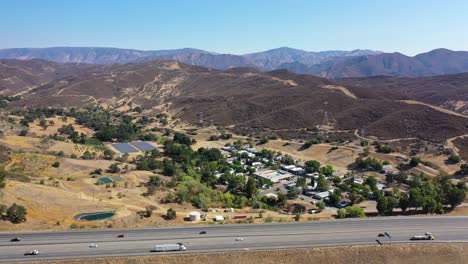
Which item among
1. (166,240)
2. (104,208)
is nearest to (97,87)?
(104,208)

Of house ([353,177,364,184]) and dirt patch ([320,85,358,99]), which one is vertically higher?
dirt patch ([320,85,358,99])

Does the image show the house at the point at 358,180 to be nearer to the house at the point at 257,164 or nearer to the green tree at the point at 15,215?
the house at the point at 257,164

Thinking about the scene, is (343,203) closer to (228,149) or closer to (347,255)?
(347,255)

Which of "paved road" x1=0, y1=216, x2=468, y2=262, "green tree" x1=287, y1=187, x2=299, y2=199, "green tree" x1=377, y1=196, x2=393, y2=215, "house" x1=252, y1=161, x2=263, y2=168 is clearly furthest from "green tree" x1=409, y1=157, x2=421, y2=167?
"paved road" x1=0, y1=216, x2=468, y2=262

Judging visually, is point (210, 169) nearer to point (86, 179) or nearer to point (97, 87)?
point (86, 179)

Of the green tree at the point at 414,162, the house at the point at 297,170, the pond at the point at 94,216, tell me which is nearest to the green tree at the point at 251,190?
the house at the point at 297,170

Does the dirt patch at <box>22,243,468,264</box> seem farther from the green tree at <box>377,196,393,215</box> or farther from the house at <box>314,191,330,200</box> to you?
the house at <box>314,191,330,200</box>

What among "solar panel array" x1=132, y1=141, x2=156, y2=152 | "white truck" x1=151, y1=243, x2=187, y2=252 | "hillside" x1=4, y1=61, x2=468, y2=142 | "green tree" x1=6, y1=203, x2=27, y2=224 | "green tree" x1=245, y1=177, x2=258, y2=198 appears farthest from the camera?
"hillside" x1=4, y1=61, x2=468, y2=142
